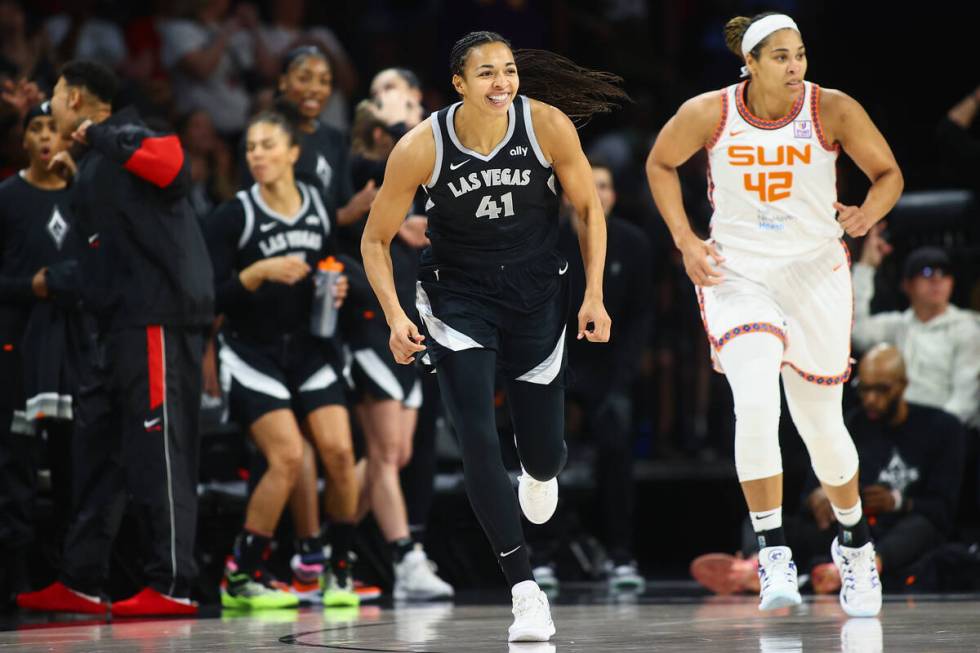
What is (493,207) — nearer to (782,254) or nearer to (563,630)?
(782,254)

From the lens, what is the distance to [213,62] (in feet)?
31.7

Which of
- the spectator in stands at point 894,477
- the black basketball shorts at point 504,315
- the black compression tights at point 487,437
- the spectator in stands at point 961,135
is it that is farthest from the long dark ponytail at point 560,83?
the spectator in stands at point 961,135

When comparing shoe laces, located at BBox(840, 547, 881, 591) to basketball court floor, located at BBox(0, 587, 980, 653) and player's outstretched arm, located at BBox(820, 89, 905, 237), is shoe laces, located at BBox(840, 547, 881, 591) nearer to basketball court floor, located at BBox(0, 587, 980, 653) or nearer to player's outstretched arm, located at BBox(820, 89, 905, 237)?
basketball court floor, located at BBox(0, 587, 980, 653)

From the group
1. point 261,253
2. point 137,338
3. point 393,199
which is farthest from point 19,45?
point 393,199

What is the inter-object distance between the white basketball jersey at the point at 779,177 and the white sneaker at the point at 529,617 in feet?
5.33

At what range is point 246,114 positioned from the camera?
9.77 m

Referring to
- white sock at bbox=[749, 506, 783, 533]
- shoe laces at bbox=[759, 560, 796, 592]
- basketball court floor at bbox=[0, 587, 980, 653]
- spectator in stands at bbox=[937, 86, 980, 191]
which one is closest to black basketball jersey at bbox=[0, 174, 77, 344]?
basketball court floor at bbox=[0, 587, 980, 653]

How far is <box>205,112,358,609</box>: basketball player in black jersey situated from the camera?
6.95 m

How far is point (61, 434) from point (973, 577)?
444cm

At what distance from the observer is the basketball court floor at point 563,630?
461 cm

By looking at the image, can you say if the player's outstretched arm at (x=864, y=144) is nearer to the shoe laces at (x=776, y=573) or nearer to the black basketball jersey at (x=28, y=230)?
the shoe laces at (x=776, y=573)

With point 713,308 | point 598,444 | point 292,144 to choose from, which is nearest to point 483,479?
point 713,308

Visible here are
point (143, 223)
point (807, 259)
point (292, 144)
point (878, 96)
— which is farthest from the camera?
point (878, 96)

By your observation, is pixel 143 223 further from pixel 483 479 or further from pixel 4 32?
pixel 4 32
